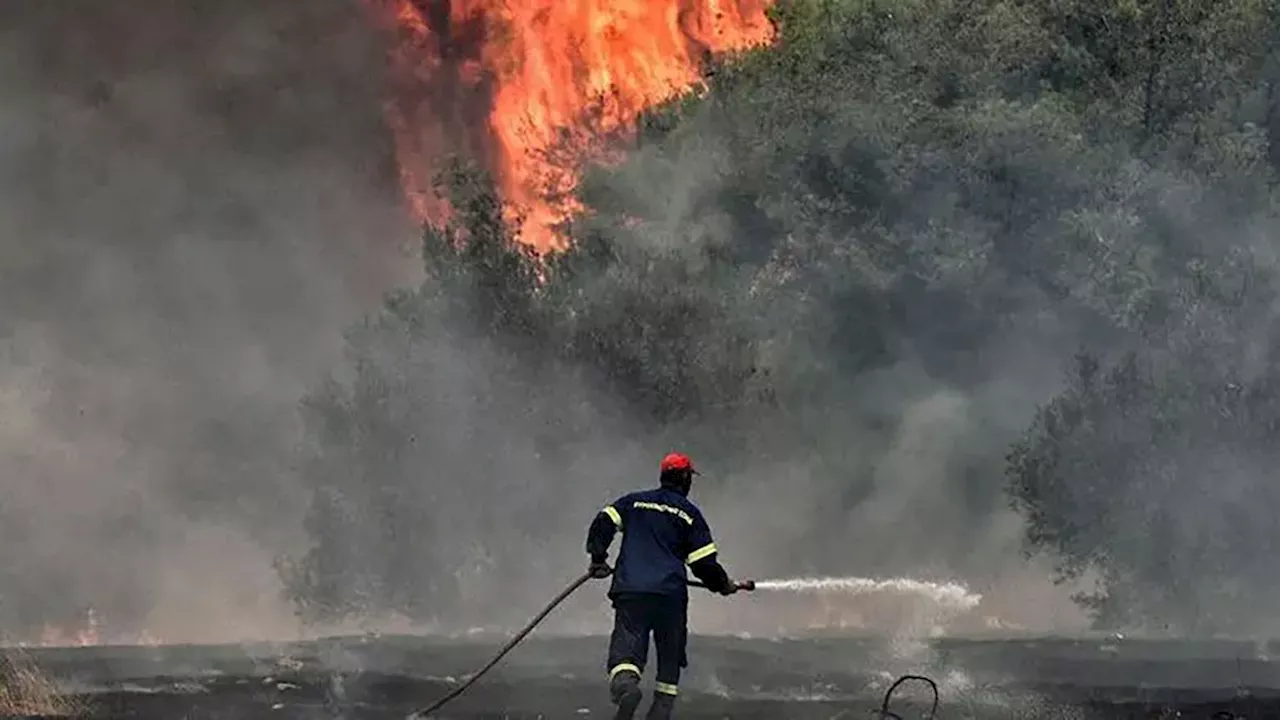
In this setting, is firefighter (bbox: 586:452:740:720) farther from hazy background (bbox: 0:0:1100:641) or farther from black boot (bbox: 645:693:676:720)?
hazy background (bbox: 0:0:1100:641)

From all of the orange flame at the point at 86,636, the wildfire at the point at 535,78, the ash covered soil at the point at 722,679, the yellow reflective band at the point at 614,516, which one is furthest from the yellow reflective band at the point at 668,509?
the orange flame at the point at 86,636

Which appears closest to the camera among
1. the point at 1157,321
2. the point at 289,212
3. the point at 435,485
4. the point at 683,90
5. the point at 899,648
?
the point at 899,648

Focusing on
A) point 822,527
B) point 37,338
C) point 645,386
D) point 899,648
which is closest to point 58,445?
point 37,338

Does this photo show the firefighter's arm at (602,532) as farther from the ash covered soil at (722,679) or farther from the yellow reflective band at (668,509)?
the ash covered soil at (722,679)

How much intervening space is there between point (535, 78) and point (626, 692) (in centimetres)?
2640

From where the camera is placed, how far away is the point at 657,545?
16266 mm

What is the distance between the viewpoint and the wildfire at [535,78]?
4047cm

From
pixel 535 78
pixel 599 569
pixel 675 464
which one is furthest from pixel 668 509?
pixel 535 78

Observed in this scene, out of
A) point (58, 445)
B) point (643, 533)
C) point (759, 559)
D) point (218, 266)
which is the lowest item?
point (643, 533)

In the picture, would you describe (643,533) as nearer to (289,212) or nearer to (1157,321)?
(1157,321)

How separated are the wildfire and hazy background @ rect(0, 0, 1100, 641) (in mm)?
1161

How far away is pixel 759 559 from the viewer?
39.9m

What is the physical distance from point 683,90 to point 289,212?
9.97m

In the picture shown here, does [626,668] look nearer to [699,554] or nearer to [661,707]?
[661,707]
